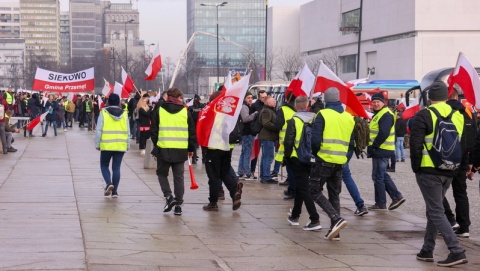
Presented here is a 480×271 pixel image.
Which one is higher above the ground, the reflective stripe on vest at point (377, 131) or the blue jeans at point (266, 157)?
the reflective stripe on vest at point (377, 131)

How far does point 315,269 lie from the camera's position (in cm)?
860

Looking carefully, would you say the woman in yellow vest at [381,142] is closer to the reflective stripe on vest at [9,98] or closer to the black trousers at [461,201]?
the black trousers at [461,201]

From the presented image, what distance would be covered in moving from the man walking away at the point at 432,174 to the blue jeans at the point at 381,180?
3.71 meters

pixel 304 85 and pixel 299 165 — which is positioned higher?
pixel 304 85

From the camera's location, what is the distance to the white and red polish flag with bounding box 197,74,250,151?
42.2ft

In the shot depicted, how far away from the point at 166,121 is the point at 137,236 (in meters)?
2.42

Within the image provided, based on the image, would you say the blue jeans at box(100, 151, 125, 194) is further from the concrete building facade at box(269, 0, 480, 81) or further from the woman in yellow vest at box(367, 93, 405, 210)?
the concrete building facade at box(269, 0, 480, 81)

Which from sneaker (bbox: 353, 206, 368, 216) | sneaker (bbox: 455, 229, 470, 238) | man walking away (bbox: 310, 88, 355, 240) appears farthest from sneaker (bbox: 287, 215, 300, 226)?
sneaker (bbox: 455, 229, 470, 238)

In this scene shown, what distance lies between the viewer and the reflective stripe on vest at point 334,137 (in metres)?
10.6

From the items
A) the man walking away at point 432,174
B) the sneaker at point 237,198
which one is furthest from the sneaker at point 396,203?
the man walking away at point 432,174

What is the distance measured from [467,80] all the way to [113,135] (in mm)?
5467

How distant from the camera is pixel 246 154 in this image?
1773cm

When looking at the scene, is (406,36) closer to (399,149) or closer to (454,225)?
(399,149)

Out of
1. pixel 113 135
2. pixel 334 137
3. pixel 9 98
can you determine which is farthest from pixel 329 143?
pixel 9 98
